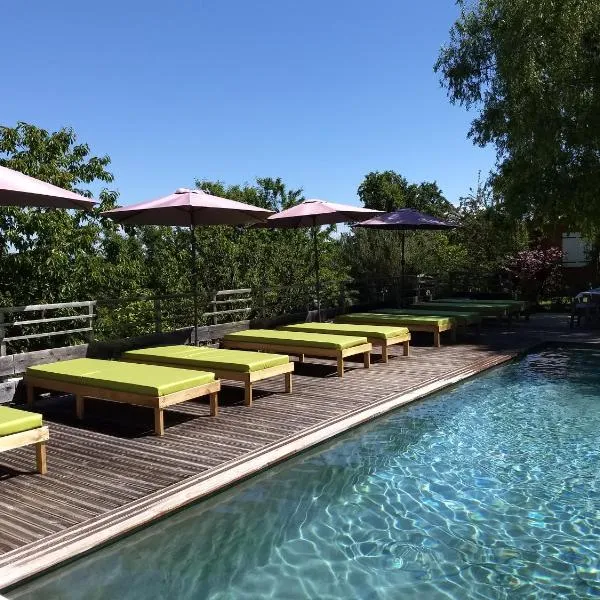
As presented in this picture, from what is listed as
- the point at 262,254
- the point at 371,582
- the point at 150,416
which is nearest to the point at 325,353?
the point at 150,416

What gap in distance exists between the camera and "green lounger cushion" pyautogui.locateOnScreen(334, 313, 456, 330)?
10742 mm

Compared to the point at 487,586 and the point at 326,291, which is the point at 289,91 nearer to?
the point at 326,291

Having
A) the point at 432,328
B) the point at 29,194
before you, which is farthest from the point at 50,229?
the point at 432,328

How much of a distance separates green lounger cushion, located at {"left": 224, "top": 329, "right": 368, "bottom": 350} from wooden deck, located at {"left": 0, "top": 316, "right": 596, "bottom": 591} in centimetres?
43

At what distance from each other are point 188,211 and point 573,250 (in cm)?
1535

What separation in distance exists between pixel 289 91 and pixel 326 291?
32.2 ft

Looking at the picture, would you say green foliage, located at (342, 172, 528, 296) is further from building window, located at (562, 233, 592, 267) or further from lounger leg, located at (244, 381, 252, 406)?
lounger leg, located at (244, 381, 252, 406)

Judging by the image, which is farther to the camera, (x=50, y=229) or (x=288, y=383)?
(x=50, y=229)

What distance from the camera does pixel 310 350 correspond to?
334 inches

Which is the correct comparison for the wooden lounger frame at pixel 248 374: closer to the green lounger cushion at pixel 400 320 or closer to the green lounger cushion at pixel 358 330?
the green lounger cushion at pixel 358 330

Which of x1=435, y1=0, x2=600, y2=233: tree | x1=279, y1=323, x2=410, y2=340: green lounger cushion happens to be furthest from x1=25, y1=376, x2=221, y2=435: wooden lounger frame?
x1=435, y1=0, x2=600, y2=233: tree

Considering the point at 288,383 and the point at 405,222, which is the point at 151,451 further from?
the point at 405,222

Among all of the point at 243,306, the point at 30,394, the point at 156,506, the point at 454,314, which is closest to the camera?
the point at 156,506

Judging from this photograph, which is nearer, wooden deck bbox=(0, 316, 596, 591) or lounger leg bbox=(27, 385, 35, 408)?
wooden deck bbox=(0, 316, 596, 591)
